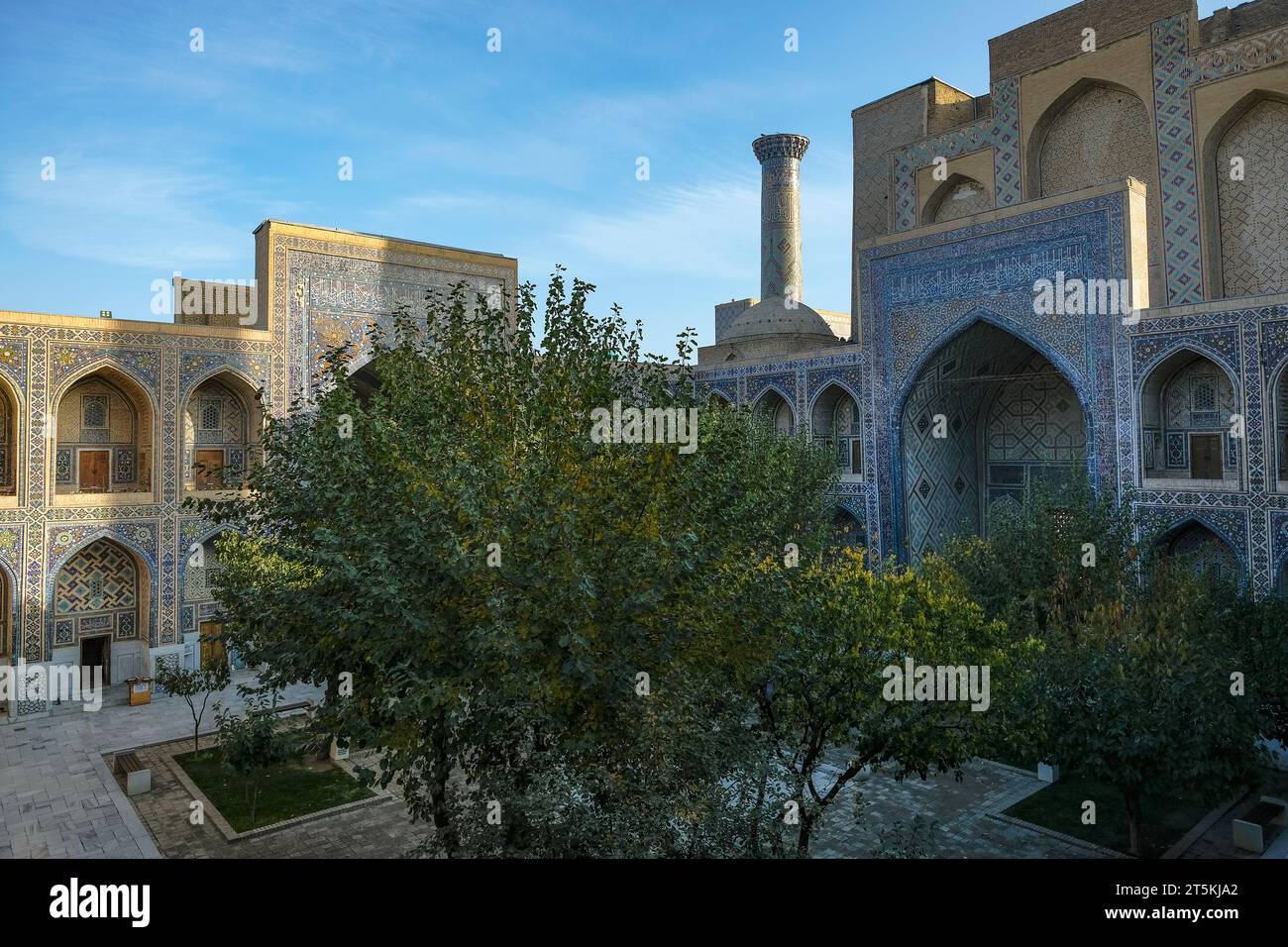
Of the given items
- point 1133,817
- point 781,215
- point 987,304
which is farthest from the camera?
point 781,215

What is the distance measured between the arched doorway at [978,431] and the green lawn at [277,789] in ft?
36.6

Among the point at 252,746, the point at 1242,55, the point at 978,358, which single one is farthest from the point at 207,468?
the point at 1242,55

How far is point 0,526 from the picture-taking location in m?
14.0

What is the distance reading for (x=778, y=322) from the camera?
23.3m

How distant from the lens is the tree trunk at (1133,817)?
8211 millimetres

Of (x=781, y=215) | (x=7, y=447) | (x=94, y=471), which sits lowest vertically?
(x=94, y=471)

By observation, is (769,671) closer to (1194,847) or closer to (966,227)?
(1194,847)

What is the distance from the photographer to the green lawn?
385 inches

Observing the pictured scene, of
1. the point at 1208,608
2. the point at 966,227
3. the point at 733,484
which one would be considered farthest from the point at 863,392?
the point at 733,484

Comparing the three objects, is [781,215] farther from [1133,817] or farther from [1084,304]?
[1133,817]

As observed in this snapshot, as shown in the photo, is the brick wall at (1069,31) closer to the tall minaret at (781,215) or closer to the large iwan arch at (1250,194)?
the large iwan arch at (1250,194)

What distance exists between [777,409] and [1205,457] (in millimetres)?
8767
